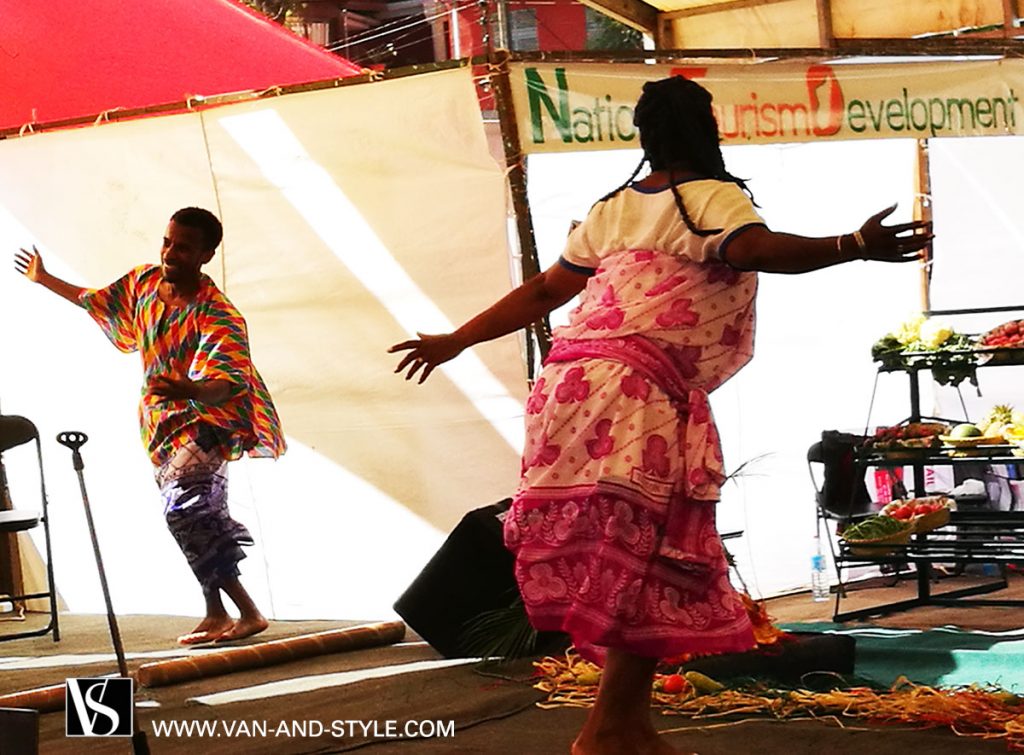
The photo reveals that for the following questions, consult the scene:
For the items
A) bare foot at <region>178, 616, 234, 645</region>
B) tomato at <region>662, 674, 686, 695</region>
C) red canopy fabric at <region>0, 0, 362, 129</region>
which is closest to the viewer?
tomato at <region>662, 674, 686, 695</region>

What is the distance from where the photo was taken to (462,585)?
545 cm

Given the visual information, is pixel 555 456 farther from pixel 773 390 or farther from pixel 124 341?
pixel 773 390

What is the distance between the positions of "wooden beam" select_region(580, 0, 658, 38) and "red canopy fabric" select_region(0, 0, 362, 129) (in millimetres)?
1182

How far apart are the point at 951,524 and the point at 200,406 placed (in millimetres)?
2977

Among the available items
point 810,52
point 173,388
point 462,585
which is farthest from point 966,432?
point 173,388

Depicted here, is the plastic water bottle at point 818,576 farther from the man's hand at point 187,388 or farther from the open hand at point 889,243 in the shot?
the open hand at point 889,243

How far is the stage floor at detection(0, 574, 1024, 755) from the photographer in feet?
12.8

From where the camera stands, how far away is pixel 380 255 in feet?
20.6

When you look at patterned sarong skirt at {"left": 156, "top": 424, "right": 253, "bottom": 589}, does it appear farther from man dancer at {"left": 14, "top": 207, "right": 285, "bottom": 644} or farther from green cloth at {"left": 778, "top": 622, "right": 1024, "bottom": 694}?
green cloth at {"left": 778, "top": 622, "right": 1024, "bottom": 694}

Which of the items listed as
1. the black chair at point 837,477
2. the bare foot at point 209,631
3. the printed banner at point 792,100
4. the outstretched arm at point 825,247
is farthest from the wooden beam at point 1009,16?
the outstretched arm at point 825,247

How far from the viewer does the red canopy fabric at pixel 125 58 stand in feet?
25.1

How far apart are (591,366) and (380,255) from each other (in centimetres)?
287

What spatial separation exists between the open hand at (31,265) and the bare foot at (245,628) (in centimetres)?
151

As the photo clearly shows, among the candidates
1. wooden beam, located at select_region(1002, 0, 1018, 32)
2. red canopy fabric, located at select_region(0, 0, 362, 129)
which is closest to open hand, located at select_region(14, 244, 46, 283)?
red canopy fabric, located at select_region(0, 0, 362, 129)
